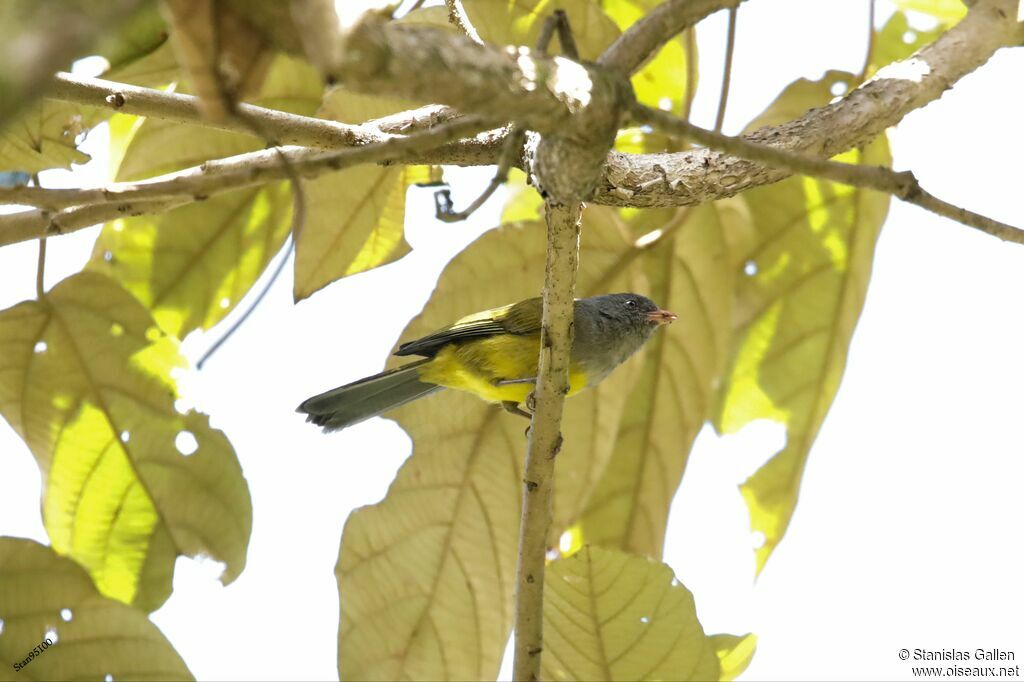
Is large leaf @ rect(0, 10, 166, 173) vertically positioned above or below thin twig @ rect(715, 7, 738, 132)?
below

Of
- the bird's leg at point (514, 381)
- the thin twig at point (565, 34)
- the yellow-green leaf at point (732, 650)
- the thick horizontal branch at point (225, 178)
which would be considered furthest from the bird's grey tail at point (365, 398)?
the thin twig at point (565, 34)

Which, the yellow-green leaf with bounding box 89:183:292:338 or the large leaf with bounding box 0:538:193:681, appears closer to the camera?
the large leaf with bounding box 0:538:193:681

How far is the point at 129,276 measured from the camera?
3.86 m

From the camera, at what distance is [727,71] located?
3.30m

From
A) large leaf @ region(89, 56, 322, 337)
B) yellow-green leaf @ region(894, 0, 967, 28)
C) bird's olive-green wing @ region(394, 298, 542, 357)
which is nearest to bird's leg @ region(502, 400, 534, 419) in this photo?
bird's olive-green wing @ region(394, 298, 542, 357)

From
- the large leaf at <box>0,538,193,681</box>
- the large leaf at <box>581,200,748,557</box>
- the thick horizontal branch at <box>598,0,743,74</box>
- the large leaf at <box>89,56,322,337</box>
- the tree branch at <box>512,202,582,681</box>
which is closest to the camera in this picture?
the thick horizontal branch at <box>598,0,743,74</box>

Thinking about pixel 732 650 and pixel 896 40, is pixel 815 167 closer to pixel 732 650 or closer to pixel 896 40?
pixel 732 650

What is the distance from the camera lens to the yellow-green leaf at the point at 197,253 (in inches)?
151

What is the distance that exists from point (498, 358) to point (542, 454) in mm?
1174

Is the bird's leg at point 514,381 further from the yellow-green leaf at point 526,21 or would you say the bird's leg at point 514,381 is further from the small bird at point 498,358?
the yellow-green leaf at point 526,21

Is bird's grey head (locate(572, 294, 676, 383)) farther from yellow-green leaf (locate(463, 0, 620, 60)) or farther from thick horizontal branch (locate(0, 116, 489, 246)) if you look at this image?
thick horizontal branch (locate(0, 116, 489, 246))

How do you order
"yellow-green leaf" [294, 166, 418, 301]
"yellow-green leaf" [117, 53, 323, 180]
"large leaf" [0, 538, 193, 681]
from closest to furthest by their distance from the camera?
"large leaf" [0, 538, 193, 681] → "yellow-green leaf" [294, 166, 418, 301] → "yellow-green leaf" [117, 53, 323, 180]

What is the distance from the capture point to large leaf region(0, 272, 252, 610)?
3.36 meters

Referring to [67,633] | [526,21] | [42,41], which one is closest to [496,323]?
[526,21]
